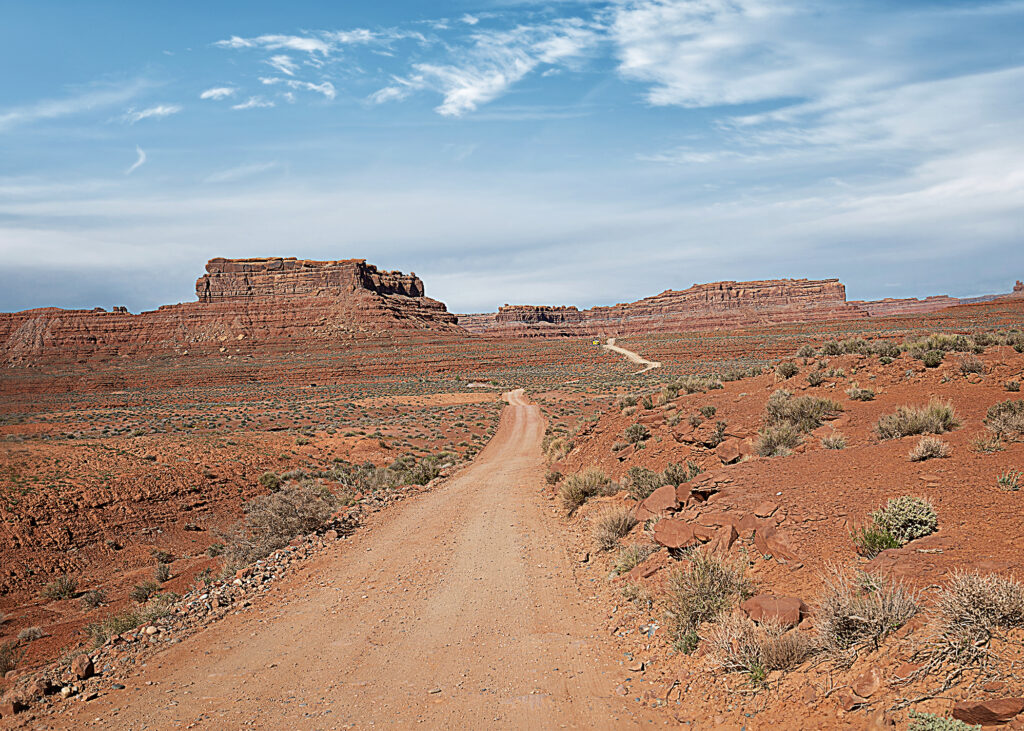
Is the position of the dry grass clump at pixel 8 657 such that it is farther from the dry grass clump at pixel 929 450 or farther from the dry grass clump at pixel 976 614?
the dry grass clump at pixel 929 450

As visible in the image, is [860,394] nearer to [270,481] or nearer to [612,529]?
[612,529]

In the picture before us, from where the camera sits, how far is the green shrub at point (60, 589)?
14189 millimetres

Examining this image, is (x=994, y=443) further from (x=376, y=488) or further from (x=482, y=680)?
(x=376, y=488)

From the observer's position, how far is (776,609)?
5645 millimetres

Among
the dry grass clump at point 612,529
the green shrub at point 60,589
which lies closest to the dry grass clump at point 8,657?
A: the green shrub at point 60,589

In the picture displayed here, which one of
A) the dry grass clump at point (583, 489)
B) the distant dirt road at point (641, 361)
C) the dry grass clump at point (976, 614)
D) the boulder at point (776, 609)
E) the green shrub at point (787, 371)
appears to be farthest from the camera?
the distant dirt road at point (641, 361)

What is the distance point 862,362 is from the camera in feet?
49.6

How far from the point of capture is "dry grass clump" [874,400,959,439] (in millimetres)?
9039

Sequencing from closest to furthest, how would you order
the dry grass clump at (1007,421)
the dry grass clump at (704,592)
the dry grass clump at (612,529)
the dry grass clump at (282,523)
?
the dry grass clump at (704,592), the dry grass clump at (1007,421), the dry grass clump at (612,529), the dry grass clump at (282,523)

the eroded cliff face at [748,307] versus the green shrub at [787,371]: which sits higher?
the eroded cliff face at [748,307]

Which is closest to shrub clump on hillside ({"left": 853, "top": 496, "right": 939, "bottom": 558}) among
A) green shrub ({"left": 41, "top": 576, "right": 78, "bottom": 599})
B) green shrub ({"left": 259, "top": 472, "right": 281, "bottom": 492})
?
green shrub ({"left": 41, "top": 576, "right": 78, "bottom": 599})

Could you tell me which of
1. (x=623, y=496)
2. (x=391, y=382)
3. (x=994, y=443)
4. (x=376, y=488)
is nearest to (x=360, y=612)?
(x=623, y=496)

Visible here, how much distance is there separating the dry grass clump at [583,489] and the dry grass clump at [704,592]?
6.72 m

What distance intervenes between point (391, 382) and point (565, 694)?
65560 millimetres
